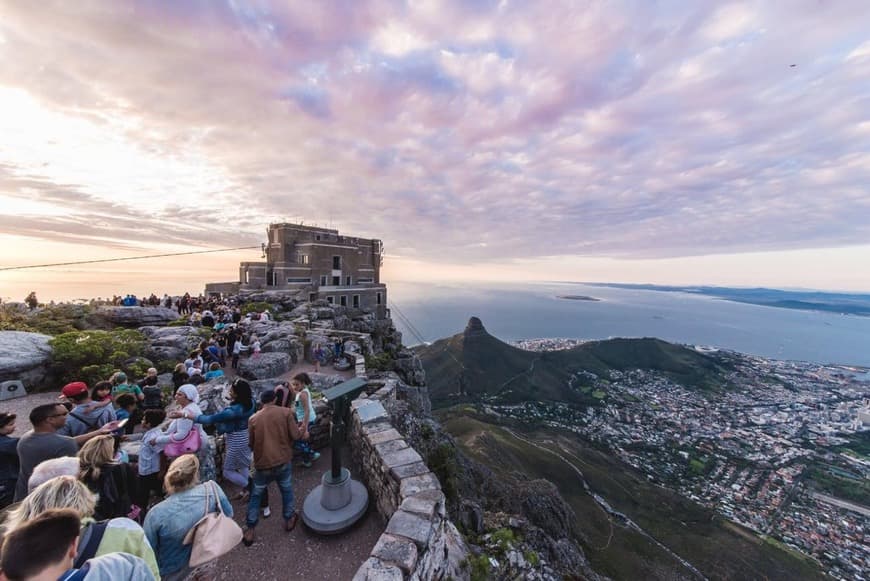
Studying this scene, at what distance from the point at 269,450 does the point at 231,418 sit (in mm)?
1006

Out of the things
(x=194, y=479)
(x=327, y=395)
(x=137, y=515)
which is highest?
(x=327, y=395)

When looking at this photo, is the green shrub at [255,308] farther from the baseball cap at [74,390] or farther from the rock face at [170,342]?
the baseball cap at [74,390]

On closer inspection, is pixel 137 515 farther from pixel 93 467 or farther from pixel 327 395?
pixel 327 395

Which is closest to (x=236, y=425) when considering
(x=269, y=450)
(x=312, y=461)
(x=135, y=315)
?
(x=269, y=450)

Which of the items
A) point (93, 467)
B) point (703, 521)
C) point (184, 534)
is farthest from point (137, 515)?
point (703, 521)

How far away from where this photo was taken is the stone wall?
350 cm

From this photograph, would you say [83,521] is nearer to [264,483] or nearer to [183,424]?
[183,424]

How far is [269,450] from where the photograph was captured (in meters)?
4.53

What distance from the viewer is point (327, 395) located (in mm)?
4637

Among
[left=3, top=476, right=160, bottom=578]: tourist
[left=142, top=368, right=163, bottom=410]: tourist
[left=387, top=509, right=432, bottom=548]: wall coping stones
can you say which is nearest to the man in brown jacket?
[left=387, top=509, right=432, bottom=548]: wall coping stones

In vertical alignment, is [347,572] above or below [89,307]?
below

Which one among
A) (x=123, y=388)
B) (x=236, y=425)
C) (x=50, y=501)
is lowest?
(x=123, y=388)

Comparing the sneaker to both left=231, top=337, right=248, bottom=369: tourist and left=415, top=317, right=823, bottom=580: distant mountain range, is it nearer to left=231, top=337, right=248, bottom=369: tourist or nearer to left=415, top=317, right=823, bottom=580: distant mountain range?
left=415, top=317, right=823, bottom=580: distant mountain range

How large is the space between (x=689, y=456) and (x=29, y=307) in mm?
73535
